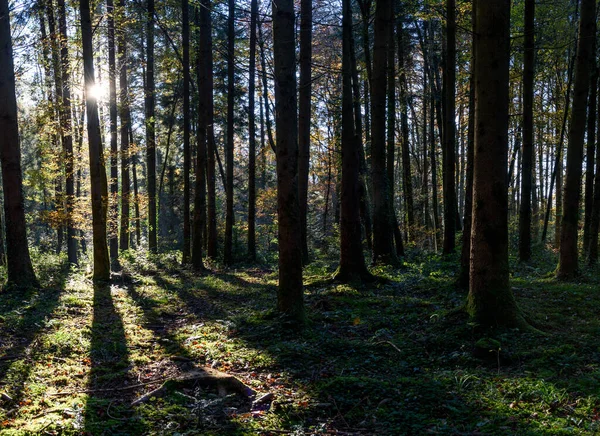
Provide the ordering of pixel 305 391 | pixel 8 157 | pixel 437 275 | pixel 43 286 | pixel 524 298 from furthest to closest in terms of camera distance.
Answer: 1. pixel 437 275
2. pixel 43 286
3. pixel 8 157
4. pixel 524 298
5. pixel 305 391

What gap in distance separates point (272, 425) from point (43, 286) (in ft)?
31.2

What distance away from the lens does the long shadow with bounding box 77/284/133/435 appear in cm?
427

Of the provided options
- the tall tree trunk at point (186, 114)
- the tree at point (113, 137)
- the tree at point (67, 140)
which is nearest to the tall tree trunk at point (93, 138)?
the tree at point (67, 140)

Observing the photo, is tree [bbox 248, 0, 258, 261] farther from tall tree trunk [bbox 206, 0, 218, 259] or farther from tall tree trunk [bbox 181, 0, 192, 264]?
tall tree trunk [bbox 181, 0, 192, 264]

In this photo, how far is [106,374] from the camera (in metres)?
5.79

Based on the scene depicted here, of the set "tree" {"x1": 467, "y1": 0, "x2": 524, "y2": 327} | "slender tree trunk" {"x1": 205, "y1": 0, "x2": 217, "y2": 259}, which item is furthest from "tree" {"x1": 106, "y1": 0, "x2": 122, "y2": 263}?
"tree" {"x1": 467, "y1": 0, "x2": 524, "y2": 327}

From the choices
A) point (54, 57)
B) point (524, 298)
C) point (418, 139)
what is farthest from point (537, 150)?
point (54, 57)

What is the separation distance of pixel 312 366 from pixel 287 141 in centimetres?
340

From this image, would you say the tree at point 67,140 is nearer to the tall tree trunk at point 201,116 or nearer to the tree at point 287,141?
the tall tree trunk at point 201,116

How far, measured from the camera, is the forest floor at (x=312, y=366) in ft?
14.1

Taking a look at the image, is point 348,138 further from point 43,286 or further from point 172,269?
point 172,269

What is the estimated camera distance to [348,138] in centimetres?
1141

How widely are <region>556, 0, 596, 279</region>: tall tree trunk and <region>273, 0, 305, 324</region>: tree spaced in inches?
271

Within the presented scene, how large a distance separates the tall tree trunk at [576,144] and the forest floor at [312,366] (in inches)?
28.7
